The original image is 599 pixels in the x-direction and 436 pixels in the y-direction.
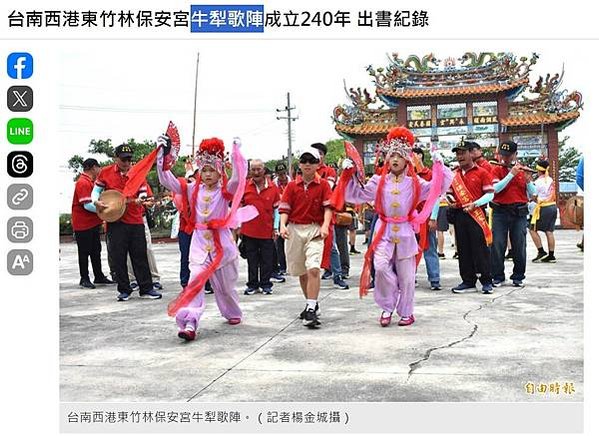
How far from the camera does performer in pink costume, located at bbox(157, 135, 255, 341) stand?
14.4 ft

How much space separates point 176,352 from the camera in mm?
3885

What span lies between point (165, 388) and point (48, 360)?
1.97 ft

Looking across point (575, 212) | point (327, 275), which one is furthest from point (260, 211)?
point (575, 212)

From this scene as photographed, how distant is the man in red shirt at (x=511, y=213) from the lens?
6.32 m

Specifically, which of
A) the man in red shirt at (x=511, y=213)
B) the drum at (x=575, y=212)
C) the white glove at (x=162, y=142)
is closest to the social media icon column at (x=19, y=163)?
the white glove at (x=162, y=142)

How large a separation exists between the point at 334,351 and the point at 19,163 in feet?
6.65

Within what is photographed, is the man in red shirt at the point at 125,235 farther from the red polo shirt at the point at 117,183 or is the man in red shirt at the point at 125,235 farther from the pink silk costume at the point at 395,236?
the pink silk costume at the point at 395,236

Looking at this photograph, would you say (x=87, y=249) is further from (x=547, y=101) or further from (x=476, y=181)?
(x=547, y=101)

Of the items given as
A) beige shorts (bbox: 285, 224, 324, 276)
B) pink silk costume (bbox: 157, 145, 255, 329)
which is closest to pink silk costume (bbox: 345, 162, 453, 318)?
beige shorts (bbox: 285, 224, 324, 276)

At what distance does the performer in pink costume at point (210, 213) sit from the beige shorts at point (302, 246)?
1.42 ft

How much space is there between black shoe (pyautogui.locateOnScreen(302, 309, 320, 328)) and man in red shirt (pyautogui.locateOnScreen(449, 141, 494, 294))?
80.3 inches

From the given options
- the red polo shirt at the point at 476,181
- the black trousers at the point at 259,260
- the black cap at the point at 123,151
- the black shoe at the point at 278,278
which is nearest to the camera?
the red polo shirt at the point at 476,181

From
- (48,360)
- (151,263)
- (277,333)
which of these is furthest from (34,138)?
(151,263)

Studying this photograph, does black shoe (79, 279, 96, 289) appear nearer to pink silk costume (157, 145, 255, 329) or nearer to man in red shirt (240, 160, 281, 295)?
man in red shirt (240, 160, 281, 295)
